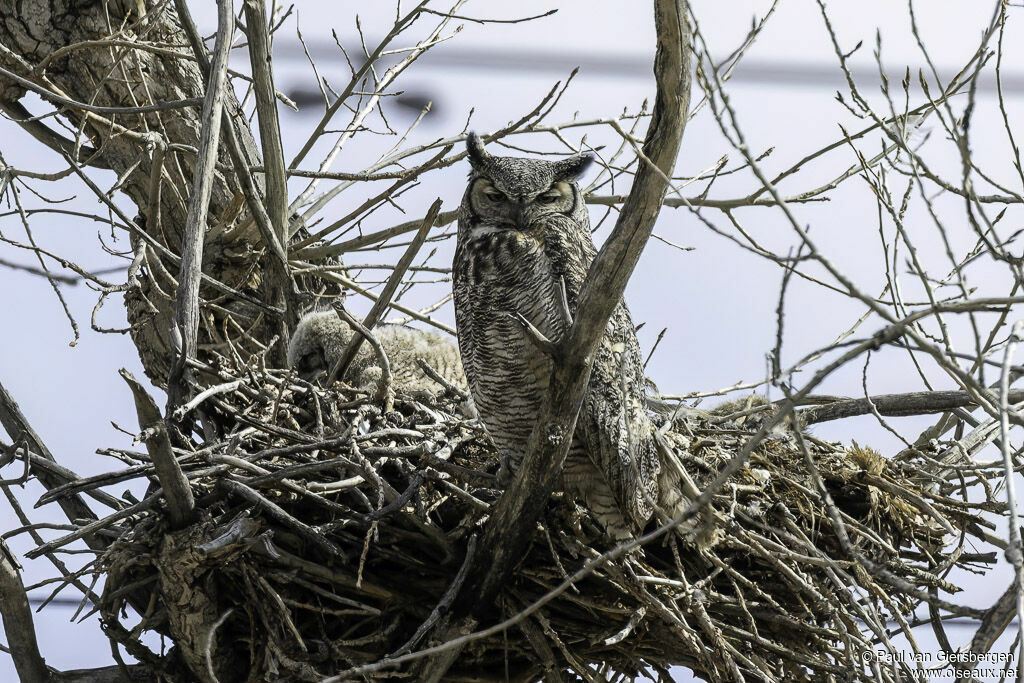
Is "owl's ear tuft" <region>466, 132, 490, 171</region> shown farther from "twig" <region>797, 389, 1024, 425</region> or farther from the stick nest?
"twig" <region>797, 389, 1024, 425</region>

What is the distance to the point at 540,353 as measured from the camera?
9.68 ft

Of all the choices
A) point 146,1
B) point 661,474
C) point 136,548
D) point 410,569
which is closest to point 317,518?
point 410,569

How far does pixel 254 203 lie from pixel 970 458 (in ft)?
8.58

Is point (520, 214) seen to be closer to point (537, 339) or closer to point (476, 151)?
point (476, 151)

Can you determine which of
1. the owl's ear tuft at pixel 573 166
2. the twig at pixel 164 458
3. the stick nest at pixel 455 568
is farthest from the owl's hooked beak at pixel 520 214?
the twig at pixel 164 458

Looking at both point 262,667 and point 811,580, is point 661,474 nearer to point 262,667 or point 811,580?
point 811,580

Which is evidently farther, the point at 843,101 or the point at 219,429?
the point at 219,429

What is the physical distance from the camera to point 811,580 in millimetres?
3035

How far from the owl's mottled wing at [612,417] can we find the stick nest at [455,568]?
5.5 inches

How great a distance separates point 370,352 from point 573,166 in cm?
154

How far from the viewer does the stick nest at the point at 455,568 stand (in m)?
2.70

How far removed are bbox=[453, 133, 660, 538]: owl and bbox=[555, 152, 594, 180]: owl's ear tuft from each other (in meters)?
0.10

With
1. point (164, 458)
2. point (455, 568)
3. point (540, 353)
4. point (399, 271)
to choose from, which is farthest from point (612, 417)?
point (164, 458)

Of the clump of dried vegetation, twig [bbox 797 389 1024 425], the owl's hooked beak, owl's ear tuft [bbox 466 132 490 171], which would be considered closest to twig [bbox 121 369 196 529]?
the clump of dried vegetation
